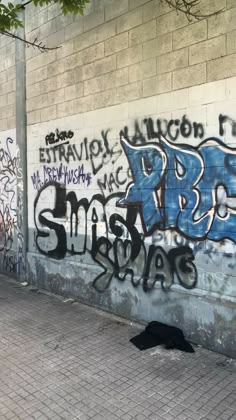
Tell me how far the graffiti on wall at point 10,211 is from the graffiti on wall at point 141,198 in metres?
0.90

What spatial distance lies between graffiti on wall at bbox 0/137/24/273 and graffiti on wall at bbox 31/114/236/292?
896 mm

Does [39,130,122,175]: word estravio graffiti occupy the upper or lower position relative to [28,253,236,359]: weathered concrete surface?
upper

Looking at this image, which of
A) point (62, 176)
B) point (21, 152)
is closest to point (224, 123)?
point (62, 176)

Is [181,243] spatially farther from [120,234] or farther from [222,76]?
[222,76]

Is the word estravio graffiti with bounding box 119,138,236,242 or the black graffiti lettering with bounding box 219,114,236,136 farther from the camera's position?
the word estravio graffiti with bounding box 119,138,236,242

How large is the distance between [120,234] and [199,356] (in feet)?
6.46

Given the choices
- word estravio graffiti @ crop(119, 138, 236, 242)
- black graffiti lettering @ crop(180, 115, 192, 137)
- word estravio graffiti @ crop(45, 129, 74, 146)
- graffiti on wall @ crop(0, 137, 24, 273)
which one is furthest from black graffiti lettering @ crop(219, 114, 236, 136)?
graffiti on wall @ crop(0, 137, 24, 273)

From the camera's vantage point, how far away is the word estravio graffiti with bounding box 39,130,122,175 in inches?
223

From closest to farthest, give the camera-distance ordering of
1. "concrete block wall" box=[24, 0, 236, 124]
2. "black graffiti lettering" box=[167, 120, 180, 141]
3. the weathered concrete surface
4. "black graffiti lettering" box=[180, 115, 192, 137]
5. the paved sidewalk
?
the paved sidewalk, the weathered concrete surface, "concrete block wall" box=[24, 0, 236, 124], "black graffiti lettering" box=[180, 115, 192, 137], "black graffiti lettering" box=[167, 120, 180, 141]

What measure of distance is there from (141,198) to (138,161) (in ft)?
1.60

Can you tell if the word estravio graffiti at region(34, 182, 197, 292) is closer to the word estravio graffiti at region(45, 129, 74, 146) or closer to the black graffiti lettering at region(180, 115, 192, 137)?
the word estravio graffiti at region(45, 129, 74, 146)

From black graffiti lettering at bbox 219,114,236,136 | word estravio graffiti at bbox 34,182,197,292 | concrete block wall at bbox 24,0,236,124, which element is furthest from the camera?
word estravio graffiti at bbox 34,182,197,292

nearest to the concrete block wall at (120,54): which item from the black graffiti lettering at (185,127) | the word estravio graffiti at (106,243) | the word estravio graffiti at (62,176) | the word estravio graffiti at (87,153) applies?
the black graffiti lettering at (185,127)

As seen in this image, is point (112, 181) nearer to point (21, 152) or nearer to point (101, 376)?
point (21, 152)
